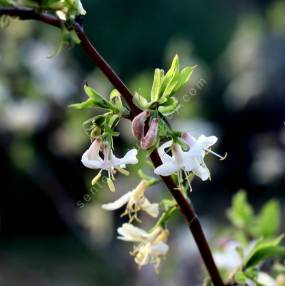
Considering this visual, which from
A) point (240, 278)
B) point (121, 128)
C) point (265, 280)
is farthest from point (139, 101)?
point (121, 128)

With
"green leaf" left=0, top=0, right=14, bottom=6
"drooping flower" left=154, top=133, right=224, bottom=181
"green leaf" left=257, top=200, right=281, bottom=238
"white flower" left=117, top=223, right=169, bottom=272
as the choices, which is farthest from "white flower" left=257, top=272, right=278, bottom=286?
"green leaf" left=0, top=0, right=14, bottom=6

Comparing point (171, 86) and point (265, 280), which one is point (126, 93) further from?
point (265, 280)

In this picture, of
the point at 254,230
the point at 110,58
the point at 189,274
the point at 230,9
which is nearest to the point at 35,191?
the point at 110,58

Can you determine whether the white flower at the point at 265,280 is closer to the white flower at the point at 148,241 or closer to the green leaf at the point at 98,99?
the white flower at the point at 148,241

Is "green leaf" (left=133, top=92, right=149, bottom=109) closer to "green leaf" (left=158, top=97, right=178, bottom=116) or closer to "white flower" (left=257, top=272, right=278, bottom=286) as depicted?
"green leaf" (left=158, top=97, right=178, bottom=116)

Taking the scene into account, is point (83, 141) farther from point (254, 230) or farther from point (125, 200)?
point (125, 200)

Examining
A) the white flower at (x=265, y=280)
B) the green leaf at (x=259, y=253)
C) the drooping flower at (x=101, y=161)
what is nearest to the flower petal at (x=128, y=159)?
the drooping flower at (x=101, y=161)
